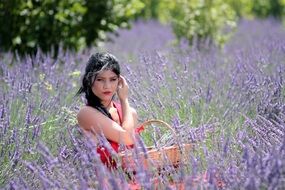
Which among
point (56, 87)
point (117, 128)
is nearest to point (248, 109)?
point (117, 128)

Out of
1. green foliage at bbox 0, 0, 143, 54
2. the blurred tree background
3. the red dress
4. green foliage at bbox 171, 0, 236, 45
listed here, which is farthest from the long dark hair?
green foliage at bbox 171, 0, 236, 45

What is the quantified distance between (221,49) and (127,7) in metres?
1.58

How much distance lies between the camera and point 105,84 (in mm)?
2984

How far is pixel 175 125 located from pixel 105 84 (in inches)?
18.3

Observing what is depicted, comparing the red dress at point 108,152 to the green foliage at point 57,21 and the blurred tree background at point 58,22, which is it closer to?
the blurred tree background at point 58,22

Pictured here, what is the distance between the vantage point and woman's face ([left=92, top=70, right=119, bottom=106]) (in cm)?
299

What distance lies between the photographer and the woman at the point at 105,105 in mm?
2916

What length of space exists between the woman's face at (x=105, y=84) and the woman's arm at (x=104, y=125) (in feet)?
0.33

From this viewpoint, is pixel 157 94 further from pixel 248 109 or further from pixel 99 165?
pixel 99 165

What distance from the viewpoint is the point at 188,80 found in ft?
13.0

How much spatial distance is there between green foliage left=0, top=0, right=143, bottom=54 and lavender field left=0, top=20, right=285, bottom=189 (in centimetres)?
132

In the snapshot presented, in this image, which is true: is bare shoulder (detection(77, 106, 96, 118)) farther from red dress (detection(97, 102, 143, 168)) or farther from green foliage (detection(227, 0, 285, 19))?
green foliage (detection(227, 0, 285, 19))

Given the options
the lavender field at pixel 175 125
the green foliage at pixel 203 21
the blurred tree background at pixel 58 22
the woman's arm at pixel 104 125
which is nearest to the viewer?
the lavender field at pixel 175 125

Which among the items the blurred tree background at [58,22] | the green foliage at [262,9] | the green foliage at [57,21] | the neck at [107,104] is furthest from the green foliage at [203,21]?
the green foliage at [262,9]
